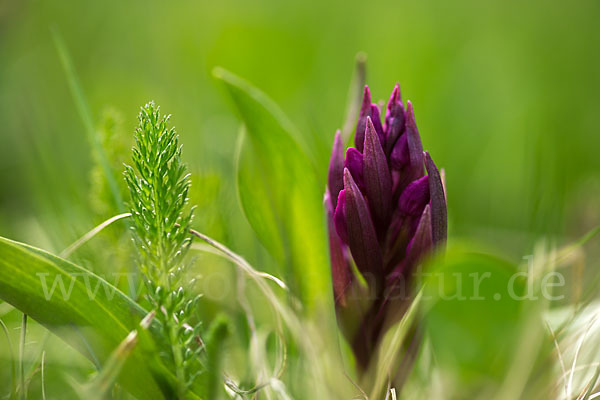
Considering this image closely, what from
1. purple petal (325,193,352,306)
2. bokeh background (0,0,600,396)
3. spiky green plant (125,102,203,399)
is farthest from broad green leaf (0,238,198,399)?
bokeh background (0,0,600,396)

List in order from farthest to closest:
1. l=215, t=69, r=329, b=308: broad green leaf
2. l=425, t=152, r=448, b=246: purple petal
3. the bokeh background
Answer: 1. the bokeh background
2. l=215, t=69, r=329, b=308: broad green leaf
3. l=425, t=152, r=448, b=246: purple petal

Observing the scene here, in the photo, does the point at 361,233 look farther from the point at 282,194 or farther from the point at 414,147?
the point at 282,194

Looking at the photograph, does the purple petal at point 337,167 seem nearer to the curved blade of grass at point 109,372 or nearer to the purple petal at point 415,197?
the purple petal at point 415,197

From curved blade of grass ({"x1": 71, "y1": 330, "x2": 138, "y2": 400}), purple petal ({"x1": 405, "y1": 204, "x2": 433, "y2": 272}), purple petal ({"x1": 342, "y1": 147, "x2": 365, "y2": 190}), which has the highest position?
purple petal ({"x1": 342, "y1": 147, "x2": 365, "y2": 190})

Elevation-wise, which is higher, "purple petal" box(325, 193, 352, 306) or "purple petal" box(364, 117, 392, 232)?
"purple petal" box(364, 117, 392, 232)

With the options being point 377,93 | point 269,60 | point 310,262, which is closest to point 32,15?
point 269,60

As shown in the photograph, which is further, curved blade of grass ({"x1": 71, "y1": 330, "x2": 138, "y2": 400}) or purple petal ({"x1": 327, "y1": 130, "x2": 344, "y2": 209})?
purple petal ({"x1": 327, "y1": 130, "x2": 344, "y2": 209})

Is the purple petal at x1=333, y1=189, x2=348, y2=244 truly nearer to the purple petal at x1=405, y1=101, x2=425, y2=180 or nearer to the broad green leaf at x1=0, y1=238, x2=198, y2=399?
the purple petal at x1=405, y1=101, x2=425, y2=180

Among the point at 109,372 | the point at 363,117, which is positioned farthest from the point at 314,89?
the point at 109,372
